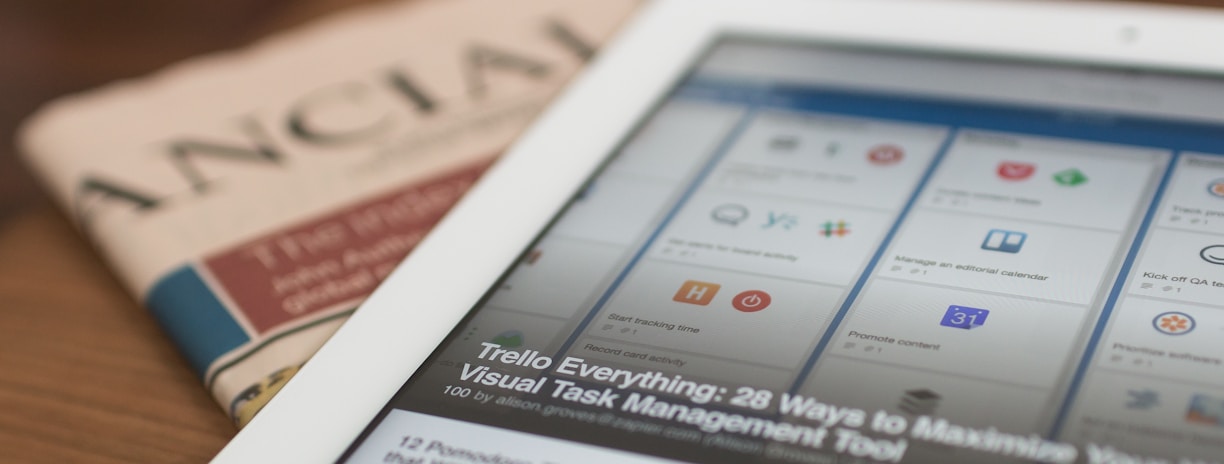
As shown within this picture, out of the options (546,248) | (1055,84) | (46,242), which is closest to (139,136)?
(46,242)

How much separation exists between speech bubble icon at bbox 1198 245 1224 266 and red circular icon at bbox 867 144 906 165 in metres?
0.08

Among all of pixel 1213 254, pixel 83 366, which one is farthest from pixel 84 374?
pixel 1213 254

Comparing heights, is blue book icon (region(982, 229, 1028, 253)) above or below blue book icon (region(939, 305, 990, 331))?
above

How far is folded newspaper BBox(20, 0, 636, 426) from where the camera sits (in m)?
0.34

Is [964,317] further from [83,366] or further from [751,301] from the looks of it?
[83,366]

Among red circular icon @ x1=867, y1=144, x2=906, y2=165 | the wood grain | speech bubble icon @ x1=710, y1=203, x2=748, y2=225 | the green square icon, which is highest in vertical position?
red circular icon @ x1=867, y1=144, x2=906, y2=165

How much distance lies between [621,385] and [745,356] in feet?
0.10

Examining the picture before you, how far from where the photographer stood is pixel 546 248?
30 cm

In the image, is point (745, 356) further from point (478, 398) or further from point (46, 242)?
point (46, 242)

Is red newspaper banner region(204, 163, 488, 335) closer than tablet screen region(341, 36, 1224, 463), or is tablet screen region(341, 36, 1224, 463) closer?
tablet screen region(341, 36, 1224, 463)

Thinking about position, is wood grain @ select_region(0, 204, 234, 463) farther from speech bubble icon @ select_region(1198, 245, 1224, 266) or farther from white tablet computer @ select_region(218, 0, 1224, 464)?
speech bubble icon @ select_region(1198, 245, 1224, 266)

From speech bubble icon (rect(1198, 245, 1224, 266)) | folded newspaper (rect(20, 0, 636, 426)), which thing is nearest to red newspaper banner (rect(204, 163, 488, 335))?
folded newspaper (rect(20, 0, 636, 426))

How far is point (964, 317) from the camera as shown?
0.25m

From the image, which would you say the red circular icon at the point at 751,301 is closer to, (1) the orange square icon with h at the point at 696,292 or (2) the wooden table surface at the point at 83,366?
(1) the orange square icon with h at the point at 696,292
